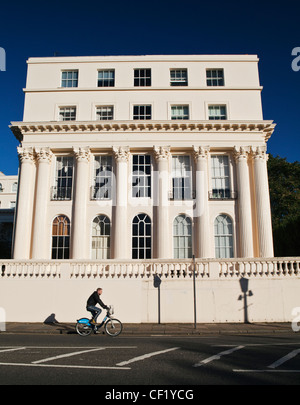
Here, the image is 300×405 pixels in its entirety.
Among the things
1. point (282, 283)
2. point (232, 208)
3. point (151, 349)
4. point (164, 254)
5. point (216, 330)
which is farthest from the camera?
point (232, 208)

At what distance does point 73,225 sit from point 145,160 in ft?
23.9

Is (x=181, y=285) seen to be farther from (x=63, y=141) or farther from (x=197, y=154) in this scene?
(x=63, y=141)

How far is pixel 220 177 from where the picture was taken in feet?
85.1

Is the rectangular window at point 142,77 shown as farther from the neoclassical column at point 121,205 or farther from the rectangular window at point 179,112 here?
the neoclassical column at point 121,205

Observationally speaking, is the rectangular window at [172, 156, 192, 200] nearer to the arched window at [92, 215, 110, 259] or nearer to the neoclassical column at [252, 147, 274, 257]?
the neoclassical column at [252, 147, 274, 257]

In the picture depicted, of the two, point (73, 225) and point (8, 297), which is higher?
point (73, 225)

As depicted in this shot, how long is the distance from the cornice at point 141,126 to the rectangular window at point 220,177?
90.0 inches

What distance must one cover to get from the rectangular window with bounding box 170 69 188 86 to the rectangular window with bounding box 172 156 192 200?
20.4 ft

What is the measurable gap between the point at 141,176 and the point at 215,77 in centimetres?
1033

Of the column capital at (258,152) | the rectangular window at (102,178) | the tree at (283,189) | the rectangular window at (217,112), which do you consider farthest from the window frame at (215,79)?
the tree at (283,189)

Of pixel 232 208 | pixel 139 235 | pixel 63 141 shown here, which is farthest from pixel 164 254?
pixel 63 141

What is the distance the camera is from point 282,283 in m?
16.6

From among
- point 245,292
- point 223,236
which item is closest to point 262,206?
point 223,236

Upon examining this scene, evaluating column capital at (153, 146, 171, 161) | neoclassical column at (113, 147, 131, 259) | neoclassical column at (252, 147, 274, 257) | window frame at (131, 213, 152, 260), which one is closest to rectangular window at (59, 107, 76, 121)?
neoclassical column at (113, 147, 131, 259)
